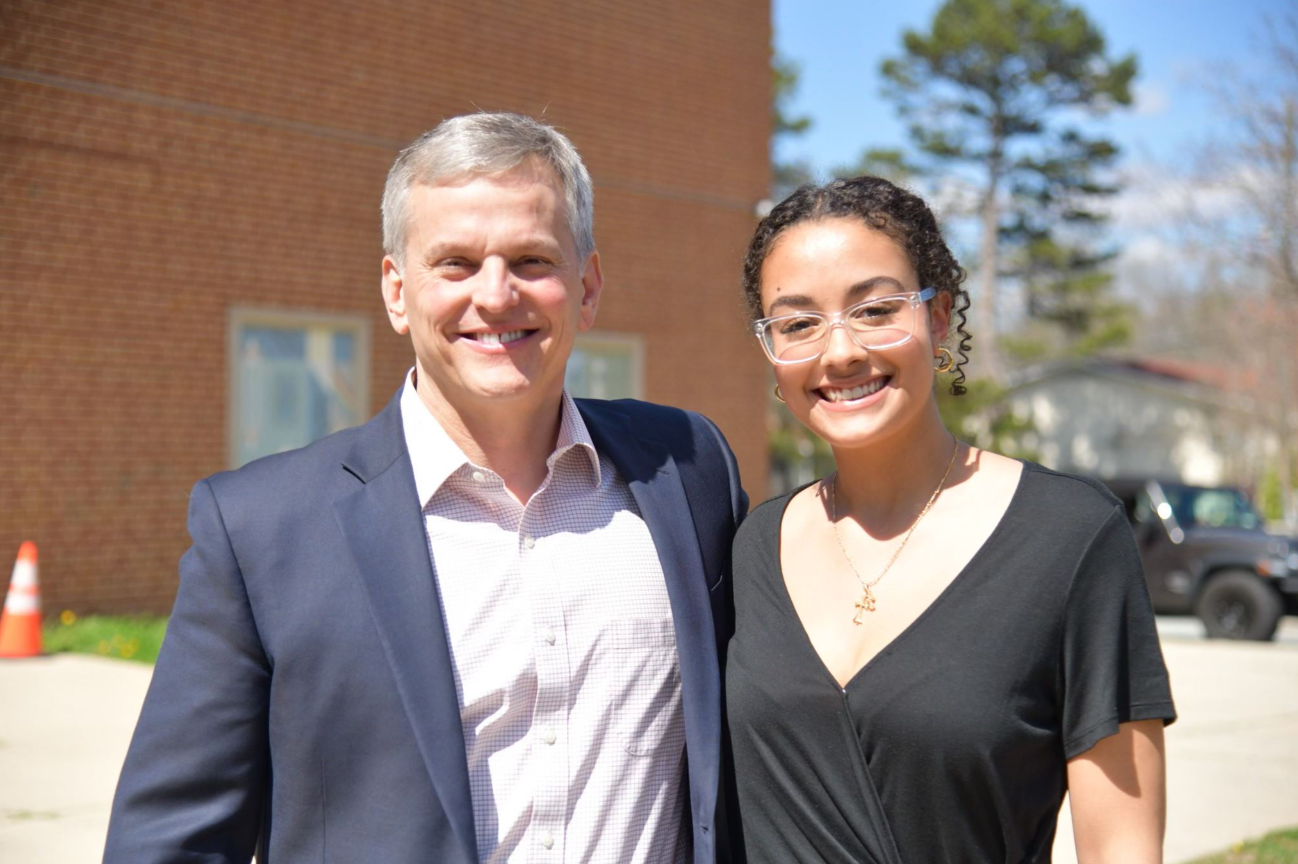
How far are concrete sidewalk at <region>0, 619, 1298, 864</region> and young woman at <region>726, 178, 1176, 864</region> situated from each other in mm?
3559

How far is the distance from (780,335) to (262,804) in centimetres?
133

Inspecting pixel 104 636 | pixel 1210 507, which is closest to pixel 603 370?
pixel 104 636

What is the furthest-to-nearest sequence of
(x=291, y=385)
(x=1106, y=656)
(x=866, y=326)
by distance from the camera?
(x=291, y=385) → (x=866, y=326) → (x=1106, y=656)

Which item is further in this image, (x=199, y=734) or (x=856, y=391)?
(x=856, y=391)

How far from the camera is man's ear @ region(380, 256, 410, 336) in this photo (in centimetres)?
260

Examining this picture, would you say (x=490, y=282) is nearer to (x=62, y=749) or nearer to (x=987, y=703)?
(x=987, y=703)

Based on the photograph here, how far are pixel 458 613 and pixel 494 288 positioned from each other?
61 centimetres

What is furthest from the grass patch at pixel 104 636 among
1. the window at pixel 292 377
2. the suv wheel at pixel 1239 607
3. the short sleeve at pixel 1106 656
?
the suv wheel at pixel 1239 607

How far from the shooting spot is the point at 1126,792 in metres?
2.21

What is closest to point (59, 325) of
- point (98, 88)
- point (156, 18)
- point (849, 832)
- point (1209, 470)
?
point (98, 88)

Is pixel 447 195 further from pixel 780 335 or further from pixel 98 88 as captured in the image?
pixel 98 88

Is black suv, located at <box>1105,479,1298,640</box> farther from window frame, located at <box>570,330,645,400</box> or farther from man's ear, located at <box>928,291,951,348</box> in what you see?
man's ear, located at <box>928,291,951,348</box>

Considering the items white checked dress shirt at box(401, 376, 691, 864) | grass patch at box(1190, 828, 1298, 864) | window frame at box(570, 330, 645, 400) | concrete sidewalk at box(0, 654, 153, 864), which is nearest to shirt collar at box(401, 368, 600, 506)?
white checked dress shirt at box(401, 376, 691, 864)

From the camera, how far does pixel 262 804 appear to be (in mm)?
2311
